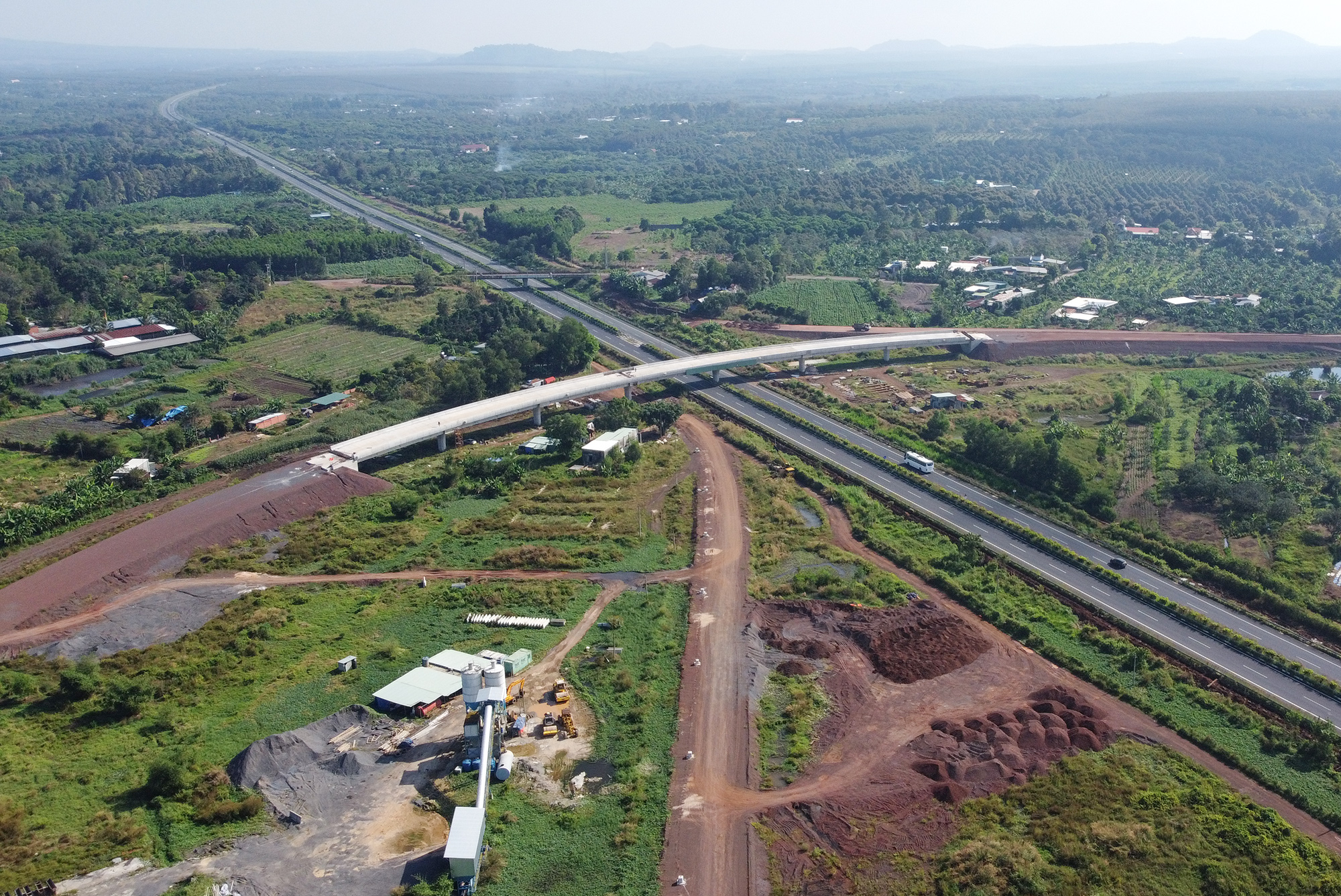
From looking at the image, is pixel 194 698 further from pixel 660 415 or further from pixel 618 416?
pixel 660 415

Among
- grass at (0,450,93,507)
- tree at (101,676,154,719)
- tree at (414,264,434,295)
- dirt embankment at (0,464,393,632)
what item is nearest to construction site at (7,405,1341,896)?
dirt embankment at (0,464,393,632)

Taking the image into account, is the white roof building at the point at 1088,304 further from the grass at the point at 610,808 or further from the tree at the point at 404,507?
the grass at the point at 610,808

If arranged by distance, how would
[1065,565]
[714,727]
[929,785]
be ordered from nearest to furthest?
[929,785]
[714,727]
[1065,565]

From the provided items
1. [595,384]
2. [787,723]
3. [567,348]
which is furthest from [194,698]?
[567,348]

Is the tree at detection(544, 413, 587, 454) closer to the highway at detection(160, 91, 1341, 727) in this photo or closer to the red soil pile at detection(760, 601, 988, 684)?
the highway at detection(160, 91, 1341, 727)

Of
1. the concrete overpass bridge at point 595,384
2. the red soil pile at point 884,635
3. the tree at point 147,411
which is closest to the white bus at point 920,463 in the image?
the red soil pile at point 884,635

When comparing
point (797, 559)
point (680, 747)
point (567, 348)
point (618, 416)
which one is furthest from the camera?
point (567, 348)
